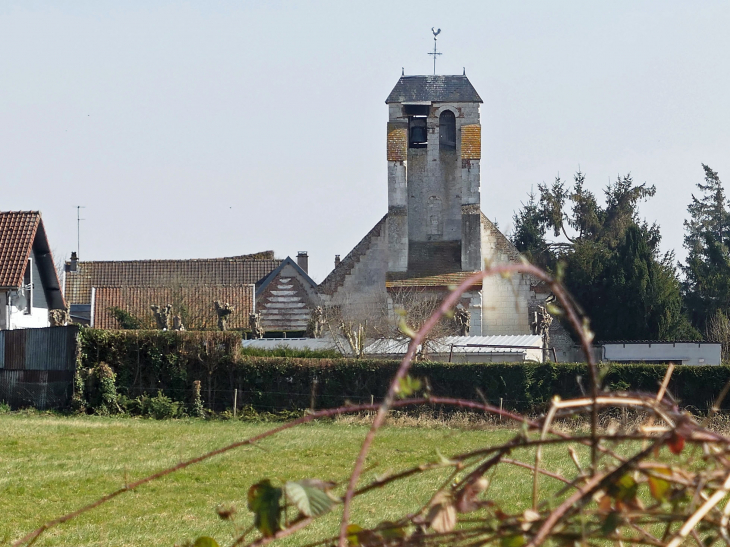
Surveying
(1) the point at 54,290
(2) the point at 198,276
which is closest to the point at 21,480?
(1) the point at 54,290

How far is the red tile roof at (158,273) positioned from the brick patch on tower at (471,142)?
15.7 metres

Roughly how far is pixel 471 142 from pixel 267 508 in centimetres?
3964

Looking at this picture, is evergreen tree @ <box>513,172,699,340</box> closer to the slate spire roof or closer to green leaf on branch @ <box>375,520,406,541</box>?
the slate spire roof

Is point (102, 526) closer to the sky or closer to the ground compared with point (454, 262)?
closer to the ground

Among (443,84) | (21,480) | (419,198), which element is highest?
(443,84)

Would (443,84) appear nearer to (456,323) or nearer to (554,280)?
(456,323)

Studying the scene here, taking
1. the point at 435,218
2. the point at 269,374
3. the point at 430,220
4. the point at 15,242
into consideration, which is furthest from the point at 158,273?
the point at 269,374

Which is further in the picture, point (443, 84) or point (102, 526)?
point (443, 84)

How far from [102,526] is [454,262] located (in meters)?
31.1

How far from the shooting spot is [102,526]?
10.5m

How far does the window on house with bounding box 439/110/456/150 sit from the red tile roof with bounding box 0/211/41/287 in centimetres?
1762

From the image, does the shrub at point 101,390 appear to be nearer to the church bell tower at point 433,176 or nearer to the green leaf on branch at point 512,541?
the church bell tower at point 433,176

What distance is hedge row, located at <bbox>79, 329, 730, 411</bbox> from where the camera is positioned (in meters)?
25.2

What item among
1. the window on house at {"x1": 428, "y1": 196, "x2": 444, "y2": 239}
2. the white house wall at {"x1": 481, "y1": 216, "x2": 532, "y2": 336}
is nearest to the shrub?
the white house wall at {"x1": 481, "y1": 216, "x2": 532, "y2": 336}
